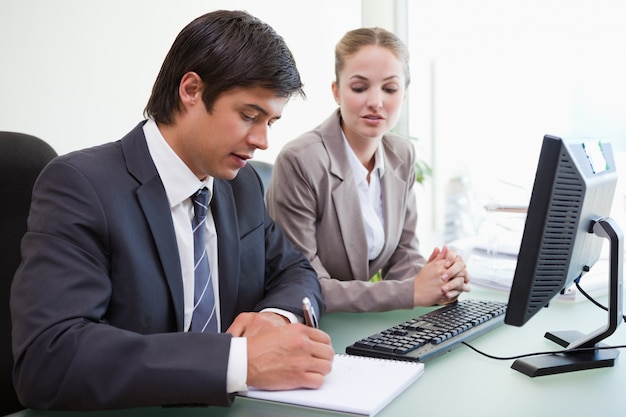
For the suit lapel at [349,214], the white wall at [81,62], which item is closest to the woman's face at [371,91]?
the suit lapel at [349,214]

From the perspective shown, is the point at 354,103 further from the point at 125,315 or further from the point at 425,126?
the point at 425,126

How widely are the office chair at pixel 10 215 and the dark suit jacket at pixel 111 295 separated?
0.68 feet

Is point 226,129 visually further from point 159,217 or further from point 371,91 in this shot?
point 371,91

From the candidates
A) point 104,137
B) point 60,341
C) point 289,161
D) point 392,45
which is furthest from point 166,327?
point 104,137

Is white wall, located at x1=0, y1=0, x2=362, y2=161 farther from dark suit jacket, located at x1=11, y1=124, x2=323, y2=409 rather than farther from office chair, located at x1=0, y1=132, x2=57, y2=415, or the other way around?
dark suit jacket, located at x1=11, y1=124, x2=323, y2=409

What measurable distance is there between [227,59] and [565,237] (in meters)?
0.67

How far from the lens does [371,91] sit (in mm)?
1984

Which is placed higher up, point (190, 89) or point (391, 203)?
point (190, 89)

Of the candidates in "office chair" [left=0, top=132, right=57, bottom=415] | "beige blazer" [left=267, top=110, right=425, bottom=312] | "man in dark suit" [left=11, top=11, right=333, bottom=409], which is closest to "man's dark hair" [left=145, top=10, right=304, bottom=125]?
"man in dark suit" [left=11, top=11, right=333, bottom=409]

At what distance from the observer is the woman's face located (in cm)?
198

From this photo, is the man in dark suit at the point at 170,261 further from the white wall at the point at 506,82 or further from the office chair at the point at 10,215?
the white wall at the point at 506,82

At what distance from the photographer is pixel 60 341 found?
3.25ft

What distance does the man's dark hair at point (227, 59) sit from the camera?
1.26 meters

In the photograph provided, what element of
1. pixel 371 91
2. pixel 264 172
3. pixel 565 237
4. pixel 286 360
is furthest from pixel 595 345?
pixel 264 172
